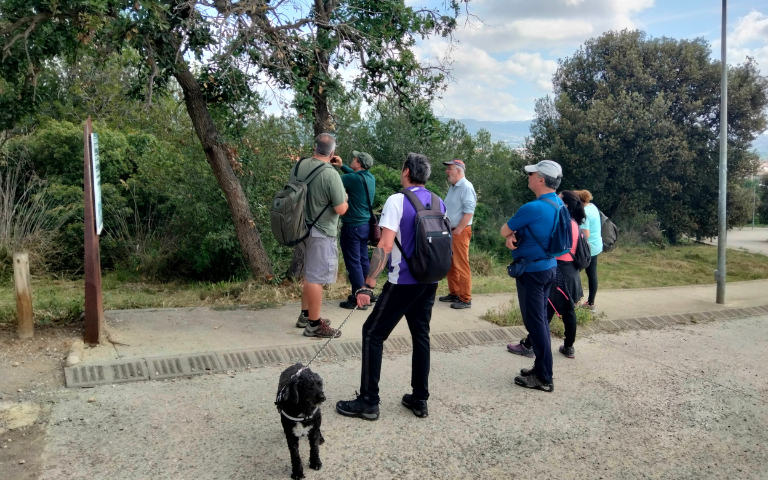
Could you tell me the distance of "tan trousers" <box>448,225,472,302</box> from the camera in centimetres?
727

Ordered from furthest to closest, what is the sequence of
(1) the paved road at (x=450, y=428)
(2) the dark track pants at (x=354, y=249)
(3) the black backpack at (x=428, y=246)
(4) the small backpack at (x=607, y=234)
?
1. (4) the small backpack at (x=607, y=234)
2. (2) the dark track pants at (x=354, y=249)
3. (3) the black backpack at (x=428, y=246)
4. (1) the paved road at (x=450, y=428)

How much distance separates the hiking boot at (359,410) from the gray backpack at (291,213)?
1903 millimetres

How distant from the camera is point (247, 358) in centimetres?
510

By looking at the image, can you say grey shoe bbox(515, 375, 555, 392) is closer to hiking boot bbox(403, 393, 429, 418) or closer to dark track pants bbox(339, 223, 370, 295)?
hiking boot bbox(403, 393, 429, 418)

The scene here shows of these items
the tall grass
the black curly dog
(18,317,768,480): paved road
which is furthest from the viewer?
the tall grass

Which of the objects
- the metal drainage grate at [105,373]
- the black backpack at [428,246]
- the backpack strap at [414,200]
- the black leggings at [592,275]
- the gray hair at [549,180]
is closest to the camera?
the black backpack at [428,246]

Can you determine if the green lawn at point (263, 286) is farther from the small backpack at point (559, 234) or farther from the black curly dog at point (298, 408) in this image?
the small backpack at point (559, 234)

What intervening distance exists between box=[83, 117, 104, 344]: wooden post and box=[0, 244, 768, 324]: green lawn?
677 millimetres

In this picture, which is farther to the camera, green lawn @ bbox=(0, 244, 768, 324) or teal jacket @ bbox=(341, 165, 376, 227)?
teal jacket @ bbox=(341, 165, 376, 227)

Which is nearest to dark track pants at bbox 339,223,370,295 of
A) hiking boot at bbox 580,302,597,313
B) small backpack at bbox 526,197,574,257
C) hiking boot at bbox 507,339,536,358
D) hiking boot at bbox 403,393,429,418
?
hiking boot at bbox 507,339,536,358

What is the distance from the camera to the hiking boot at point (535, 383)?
4895 millimetres

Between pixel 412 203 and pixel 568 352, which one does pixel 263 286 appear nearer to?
pixel 568 352

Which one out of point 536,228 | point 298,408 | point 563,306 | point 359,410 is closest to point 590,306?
point 563,306

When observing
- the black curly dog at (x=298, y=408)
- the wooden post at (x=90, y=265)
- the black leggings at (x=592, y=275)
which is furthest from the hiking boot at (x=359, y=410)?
the black leggings at (x=592, y=275)
